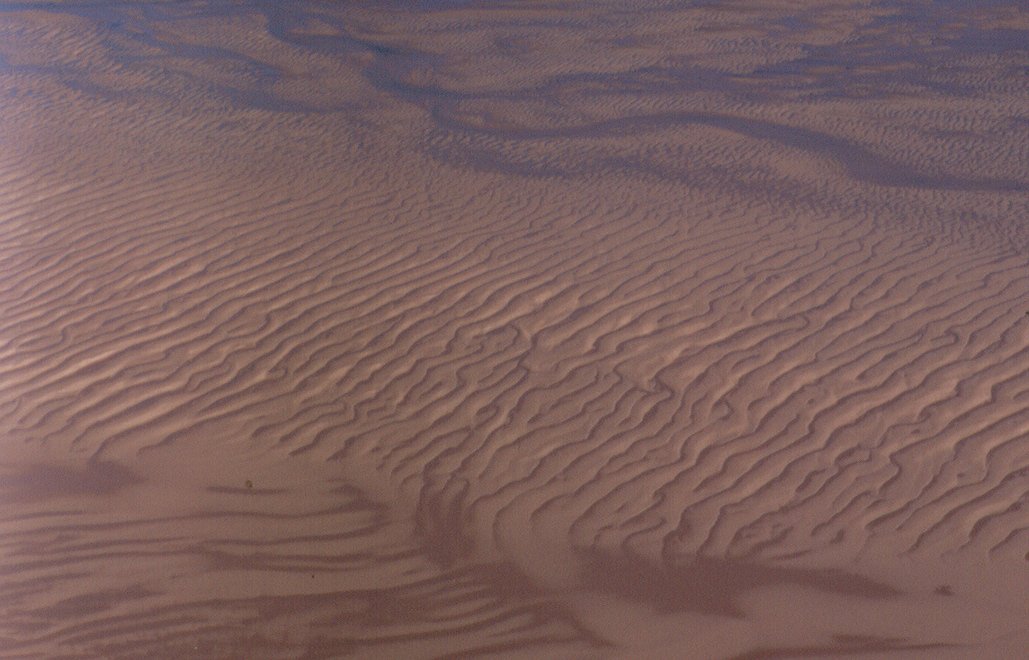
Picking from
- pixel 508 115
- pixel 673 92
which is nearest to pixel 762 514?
pixel 508 115

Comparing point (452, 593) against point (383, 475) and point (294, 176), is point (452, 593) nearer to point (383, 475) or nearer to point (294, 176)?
point (383, 475)

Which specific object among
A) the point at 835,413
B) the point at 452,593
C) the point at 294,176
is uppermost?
the point at 294,176

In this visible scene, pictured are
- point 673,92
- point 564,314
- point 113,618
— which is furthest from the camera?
point 673,92

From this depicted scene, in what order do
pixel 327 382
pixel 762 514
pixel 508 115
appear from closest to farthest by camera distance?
pixel 762 514, pixel 327 382, pixel 508 115

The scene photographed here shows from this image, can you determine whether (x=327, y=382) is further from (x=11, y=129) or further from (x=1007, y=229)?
(x=11, y=129)

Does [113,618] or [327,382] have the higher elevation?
[327,382]

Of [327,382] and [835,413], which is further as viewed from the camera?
[327,382]

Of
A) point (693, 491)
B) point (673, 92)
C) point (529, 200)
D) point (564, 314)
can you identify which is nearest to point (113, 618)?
point (693, 491)
